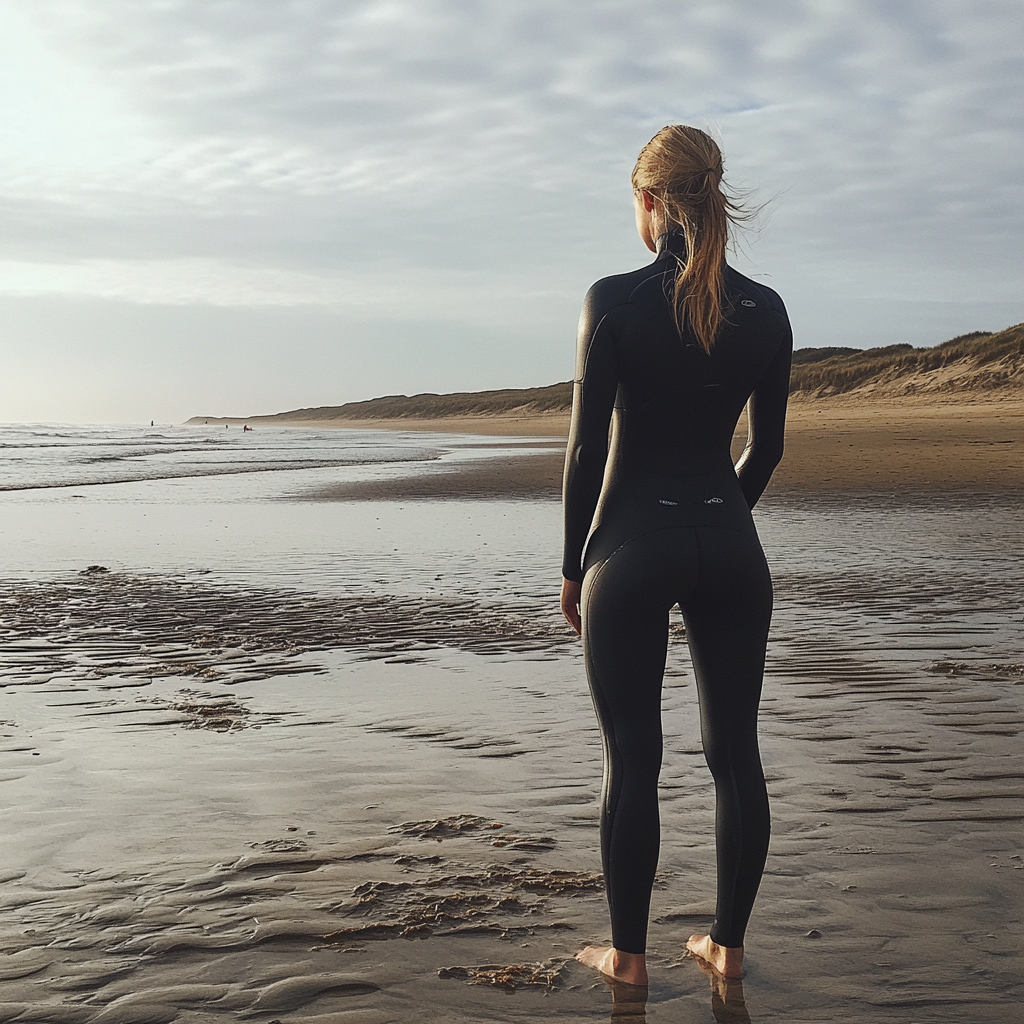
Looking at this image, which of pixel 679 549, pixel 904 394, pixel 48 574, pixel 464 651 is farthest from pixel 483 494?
pixel 904 394

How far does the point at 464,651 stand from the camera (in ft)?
21.6

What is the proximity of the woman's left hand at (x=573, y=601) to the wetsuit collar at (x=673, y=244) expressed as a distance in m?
0.91

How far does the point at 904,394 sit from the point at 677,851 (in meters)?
49.5

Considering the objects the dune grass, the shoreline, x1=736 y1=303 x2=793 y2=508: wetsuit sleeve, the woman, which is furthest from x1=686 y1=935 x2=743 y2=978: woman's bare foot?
the dune grass

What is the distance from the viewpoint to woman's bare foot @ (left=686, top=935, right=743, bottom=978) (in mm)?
2816

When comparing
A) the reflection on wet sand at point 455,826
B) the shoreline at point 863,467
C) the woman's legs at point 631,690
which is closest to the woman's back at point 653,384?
the woman's legs at point 631,690

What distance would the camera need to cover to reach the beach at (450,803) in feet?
9.20

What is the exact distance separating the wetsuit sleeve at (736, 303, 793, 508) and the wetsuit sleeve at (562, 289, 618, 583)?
424 mm

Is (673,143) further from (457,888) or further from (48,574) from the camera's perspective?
(48,574)

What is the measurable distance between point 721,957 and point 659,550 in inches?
45.1

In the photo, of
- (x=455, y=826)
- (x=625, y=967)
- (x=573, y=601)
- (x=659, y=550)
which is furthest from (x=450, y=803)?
(x=659, y=550)

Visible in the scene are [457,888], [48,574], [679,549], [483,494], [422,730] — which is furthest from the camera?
[483,494]

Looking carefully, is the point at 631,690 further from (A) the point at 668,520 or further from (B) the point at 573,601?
(A) the point at 668,520

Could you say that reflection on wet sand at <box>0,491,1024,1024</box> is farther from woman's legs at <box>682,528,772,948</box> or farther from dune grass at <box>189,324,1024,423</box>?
dune grass at <box>189,324,1024,423</box>
